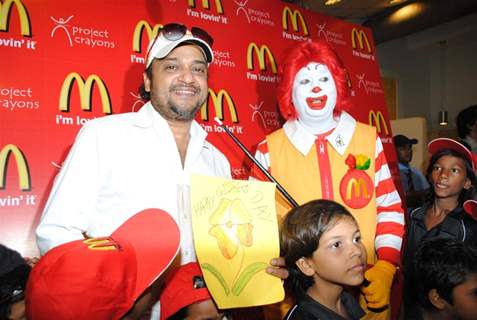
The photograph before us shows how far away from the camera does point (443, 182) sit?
7.32 feet

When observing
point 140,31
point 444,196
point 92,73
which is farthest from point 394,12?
point 92,73

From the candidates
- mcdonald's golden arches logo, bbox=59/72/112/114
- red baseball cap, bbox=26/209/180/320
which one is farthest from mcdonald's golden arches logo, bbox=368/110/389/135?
red baseball cap, bbox=26/209/180/320

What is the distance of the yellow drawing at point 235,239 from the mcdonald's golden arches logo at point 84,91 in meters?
1.11

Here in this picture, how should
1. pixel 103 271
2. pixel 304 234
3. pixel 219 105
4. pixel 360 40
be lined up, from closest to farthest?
pixel 103 271
pixel 304 234
pixel 219 105
pixel 360 40

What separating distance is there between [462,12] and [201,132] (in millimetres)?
5093

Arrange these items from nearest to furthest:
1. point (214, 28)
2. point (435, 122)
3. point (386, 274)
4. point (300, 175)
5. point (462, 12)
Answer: point (386, 274)
point (300, 175)
point (214, 28)
point (462, 12)
point (435, 122)

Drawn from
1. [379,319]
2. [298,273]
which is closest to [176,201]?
[298,273]

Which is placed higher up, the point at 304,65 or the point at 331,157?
the point at 304,65

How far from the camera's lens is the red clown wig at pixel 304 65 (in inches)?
74.7

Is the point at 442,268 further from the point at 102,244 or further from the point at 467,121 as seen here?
the point at 467,121

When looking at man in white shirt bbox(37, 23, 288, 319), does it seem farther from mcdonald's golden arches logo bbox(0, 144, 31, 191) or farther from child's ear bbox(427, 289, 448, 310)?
child's ear bbox(427, 289, 448, 310)

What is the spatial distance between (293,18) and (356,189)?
5.40 feet

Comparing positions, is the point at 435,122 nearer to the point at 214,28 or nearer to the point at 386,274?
the point at 214,28

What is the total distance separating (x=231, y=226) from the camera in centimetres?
119
